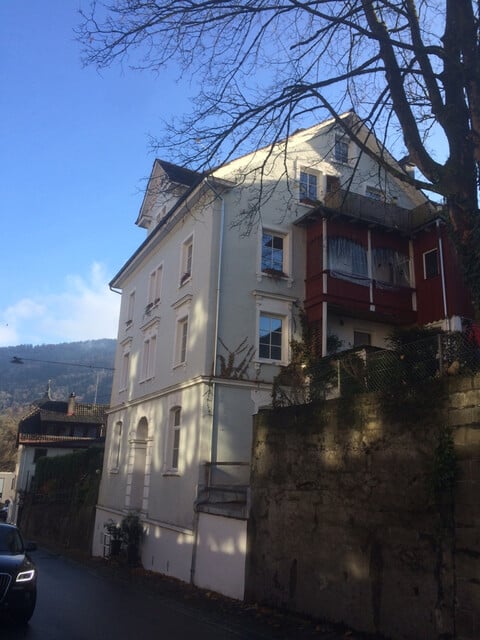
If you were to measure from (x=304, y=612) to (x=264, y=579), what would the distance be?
1512mm

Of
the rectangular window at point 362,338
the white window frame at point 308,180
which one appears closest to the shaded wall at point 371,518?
the rectangular window at point 362,338

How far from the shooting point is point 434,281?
67.4ft

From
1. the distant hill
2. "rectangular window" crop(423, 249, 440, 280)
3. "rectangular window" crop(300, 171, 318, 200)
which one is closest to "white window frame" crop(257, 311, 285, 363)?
"rectangular window" crop(300, 171, 318, 200)

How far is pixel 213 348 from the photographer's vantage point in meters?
18.6

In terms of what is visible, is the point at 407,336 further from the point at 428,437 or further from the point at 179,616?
the point at 179,616

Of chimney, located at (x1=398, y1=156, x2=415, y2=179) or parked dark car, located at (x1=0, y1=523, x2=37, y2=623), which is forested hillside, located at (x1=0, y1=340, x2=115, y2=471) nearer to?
chimney, located at (x1=398, y1=156, x2=415, y2=179)

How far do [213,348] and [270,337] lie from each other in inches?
93.1

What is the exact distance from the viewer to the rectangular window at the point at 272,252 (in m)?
20.6

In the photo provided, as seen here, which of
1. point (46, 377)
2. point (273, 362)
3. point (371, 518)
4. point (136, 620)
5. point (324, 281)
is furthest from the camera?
point (46, 377)

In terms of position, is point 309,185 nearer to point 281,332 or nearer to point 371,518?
point 281,332

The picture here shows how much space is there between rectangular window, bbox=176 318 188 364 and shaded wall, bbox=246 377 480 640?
8157mm

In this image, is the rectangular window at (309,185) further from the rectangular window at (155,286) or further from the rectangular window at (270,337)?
the rectangular window at (155,286)

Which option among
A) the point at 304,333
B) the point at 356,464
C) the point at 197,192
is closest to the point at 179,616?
the point at 356,464

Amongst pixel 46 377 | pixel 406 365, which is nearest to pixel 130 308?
pixel 406 365
